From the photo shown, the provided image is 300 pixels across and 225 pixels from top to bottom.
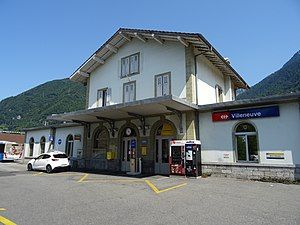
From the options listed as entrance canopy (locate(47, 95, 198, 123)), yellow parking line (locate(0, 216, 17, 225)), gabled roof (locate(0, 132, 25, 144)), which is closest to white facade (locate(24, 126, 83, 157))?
entrance canopy (locate(47, 95, 198, 123))

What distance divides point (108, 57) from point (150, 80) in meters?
5.35

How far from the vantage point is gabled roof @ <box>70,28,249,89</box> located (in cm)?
1530

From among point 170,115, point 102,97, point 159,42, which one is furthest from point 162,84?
point 102,97

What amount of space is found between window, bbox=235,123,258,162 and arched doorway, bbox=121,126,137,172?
6.95 metres

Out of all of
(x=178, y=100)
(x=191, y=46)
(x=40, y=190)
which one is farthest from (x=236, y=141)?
(x=40, y=190)

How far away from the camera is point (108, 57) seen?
814 inches

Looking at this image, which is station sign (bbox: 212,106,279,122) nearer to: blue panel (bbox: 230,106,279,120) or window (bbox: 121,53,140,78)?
blue panel (bbox: 230,106,279,120)

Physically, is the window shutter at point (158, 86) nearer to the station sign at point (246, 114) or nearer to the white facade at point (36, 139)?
the station sign at point (246, 114)

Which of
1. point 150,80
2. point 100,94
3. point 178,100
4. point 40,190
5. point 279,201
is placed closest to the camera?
point 279,201

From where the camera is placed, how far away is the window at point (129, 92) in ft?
59.6

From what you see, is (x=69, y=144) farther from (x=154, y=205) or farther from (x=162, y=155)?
(x=154, y=205)

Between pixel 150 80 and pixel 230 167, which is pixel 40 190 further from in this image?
pixel 150 80

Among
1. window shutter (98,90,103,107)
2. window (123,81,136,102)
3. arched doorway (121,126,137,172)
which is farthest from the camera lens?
window shutter (98,90,103,107)

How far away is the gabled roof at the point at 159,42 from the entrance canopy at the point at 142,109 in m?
4.15
